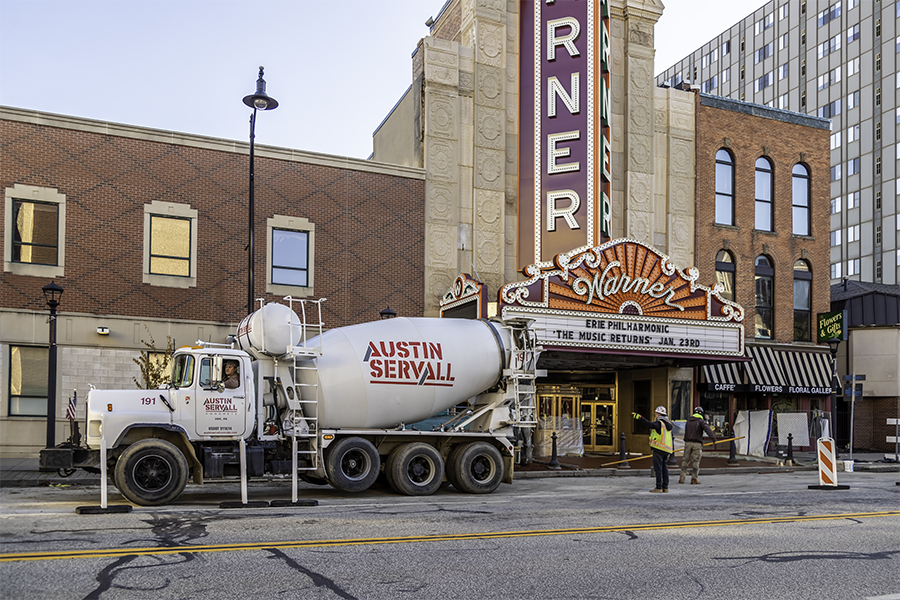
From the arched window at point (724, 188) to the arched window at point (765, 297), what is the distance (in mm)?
2262

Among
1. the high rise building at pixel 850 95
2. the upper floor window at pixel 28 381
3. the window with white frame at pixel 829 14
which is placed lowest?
the upper floor window at pixel 28 381

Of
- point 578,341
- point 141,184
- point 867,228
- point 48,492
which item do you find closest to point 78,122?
point 141,184

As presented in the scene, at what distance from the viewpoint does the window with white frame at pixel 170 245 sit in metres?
24.9

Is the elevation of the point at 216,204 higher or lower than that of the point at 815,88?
lower

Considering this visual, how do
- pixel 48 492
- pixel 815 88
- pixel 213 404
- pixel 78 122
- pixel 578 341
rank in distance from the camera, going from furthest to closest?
1. pixel 815 88
2. pixel 578 341
3. pixel 78 122
4. pixel 48 492
5. pixel 213 404

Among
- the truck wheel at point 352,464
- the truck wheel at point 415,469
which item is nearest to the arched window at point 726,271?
the truck wheel at point 415,469

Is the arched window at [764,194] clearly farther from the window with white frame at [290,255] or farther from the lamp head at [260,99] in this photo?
the lamp head at [260,99]

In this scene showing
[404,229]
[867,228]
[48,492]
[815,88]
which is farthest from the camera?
[815,88]

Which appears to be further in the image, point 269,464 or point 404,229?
point 404,229

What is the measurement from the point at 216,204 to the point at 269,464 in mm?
12825

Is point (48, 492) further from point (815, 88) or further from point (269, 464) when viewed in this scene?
point (815, 88)

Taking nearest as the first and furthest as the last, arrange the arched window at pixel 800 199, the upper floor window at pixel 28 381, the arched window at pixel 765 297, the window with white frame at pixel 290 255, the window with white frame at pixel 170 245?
the upper floor window at pixel 28 381, the window with white frame at pixel 170 245, the window with white frame at pixel 290 255, the arched window at pixel 765 297, the arched window at pixel 800 199

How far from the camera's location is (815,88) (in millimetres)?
87500

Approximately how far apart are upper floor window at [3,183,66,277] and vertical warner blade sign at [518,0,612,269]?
1503cm
